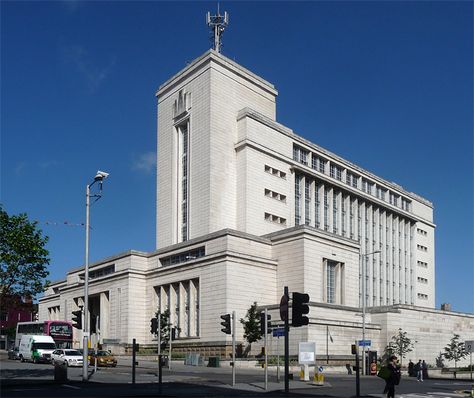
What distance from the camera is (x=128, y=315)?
72812 mm

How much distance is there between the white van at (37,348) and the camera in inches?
2205

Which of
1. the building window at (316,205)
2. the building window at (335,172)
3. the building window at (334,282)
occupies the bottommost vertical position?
the building window at (334,282)

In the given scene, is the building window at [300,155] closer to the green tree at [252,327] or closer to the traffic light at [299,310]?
the green tree at [252,327]

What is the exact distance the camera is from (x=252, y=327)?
61.1 metres

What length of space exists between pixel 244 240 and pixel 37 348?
22.4 meters

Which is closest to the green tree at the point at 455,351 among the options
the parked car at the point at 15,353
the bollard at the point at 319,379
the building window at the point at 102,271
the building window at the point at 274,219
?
the building window at the point at 274,219

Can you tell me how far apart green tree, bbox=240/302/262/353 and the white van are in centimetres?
1757

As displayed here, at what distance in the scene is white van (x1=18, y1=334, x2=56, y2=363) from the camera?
184ft

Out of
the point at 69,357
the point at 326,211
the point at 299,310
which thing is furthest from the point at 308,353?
the point at 326,211

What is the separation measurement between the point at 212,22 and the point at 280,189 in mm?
27103

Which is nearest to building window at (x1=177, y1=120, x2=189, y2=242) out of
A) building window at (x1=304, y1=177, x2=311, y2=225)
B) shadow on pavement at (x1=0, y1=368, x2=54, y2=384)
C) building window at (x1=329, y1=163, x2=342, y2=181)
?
building window at (x1=304, y1=177, x2=311, y2=225)

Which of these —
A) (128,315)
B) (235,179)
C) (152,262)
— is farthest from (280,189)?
(128,315)

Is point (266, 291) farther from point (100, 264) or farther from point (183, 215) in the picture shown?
point (100, 264)

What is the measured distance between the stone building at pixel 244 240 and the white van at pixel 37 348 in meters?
8.08
